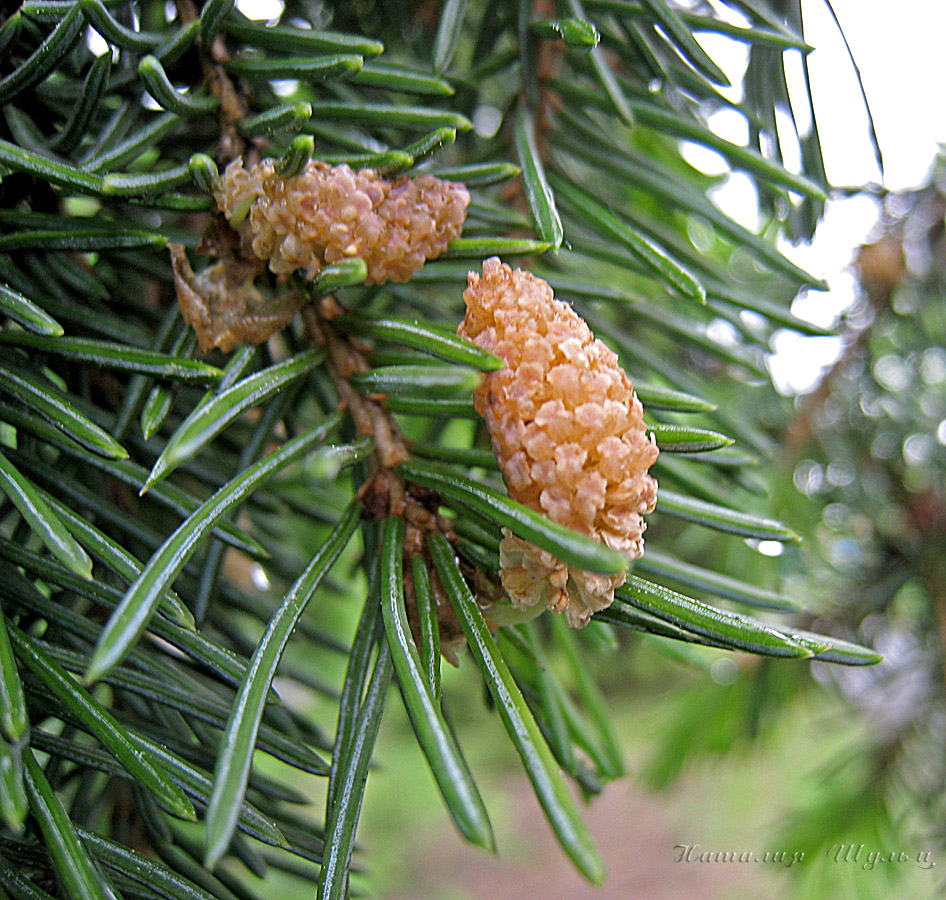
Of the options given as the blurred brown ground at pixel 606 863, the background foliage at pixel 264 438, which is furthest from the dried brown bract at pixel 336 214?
the blurred brown ground at pixel 606 863

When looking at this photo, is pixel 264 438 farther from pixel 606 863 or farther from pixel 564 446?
pixel 606 863

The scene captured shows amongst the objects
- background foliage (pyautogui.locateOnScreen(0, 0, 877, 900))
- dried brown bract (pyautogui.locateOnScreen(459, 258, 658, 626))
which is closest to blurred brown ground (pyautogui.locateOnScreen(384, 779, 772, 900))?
background foliage (pyautogui.locateOnScreen(0, 0, 877, 900))

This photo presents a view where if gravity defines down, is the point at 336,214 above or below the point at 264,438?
above

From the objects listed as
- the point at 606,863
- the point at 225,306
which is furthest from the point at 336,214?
the point at 606,863

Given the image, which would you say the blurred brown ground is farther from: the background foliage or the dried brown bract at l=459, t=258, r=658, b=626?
the dried brown bract at l=459, t=258, r=658, b=626

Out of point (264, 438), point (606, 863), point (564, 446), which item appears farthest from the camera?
point (606, 863)

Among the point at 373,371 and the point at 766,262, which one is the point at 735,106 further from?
the point at 373,371
